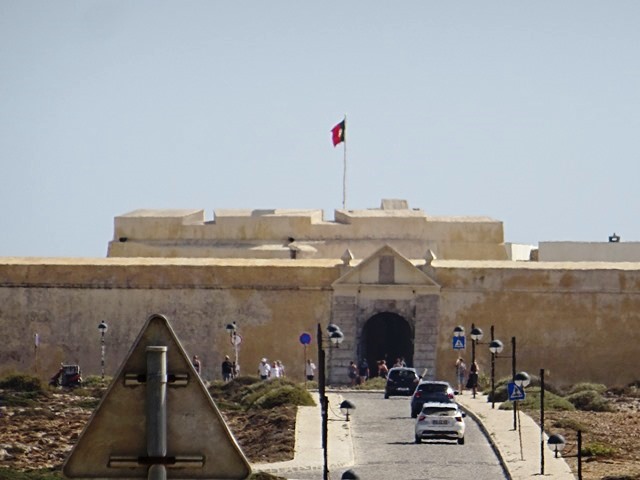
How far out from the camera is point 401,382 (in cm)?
3994

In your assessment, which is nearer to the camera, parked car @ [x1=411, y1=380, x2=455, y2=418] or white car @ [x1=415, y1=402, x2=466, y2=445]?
white car @ [x1=415, y1=402, x2=466, y2=445]

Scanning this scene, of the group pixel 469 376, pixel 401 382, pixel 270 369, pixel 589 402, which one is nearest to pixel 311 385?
pixel 270 369

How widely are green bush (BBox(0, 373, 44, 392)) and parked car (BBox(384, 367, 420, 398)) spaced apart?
9.39 metres

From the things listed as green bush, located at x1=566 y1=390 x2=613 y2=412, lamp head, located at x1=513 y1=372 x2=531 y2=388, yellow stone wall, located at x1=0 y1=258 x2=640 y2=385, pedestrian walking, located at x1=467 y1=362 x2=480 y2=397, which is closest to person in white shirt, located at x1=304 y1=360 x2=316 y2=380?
yellow stone wall, located at x1=0 y1=258 x2=640 y2=385

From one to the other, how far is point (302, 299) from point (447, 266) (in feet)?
14.3

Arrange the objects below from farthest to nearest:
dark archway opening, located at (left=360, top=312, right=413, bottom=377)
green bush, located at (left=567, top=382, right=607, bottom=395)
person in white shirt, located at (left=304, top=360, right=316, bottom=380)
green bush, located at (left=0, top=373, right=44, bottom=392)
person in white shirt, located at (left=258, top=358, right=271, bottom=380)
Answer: dark archway opening, located at (left=360, top=312, right=413, bottom=377), person in white shirt, located at (left=304, top=360, right=316, bottom=380), person in white shirt, located at (left=258, top=358, right=271, bottom=380), green bush, located at (left=567, top=382, right=607, bottom=395), green bush, located at (left=0, top=373, right=44, bottom=392)

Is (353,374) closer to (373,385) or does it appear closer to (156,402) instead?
(373,385)

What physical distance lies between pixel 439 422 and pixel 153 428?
24553 millimetres

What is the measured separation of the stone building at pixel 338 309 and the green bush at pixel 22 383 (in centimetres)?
480

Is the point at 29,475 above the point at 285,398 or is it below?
below

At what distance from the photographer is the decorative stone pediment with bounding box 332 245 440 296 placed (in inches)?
1946

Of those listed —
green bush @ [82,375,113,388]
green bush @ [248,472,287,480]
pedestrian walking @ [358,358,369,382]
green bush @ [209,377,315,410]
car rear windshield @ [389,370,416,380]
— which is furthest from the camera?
pedestrian walking @ [358,358,369,382]

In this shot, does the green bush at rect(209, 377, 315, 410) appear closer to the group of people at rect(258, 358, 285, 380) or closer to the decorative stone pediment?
the group of people at rect(258, 358, 285, 380)

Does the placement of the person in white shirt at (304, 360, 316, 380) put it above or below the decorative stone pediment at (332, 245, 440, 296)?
below
